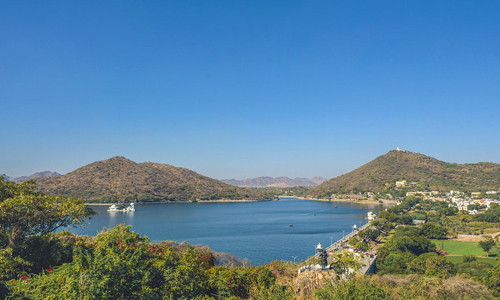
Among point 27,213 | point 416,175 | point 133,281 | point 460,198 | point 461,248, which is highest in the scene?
point 416,175

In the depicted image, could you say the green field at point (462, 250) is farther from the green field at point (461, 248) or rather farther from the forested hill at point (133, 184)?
the forested hill at point (133, 184)

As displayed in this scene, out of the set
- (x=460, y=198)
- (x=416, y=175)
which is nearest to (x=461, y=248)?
(x=460, y=198)

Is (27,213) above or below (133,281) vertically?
above

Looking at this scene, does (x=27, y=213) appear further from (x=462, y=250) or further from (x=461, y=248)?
(x=461, y=248)

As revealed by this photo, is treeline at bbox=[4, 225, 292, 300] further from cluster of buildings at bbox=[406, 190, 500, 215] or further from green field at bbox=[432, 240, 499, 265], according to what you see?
cluster of buildings at bbox=[406, 190, 500, 215]

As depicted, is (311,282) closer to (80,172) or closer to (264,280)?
(264,280)

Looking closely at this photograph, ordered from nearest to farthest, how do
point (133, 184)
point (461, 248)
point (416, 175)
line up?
point (461, 248) < point (133, 184) < point (416, 175)

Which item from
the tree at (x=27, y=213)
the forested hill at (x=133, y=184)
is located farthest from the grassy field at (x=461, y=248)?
the forested hill at (x=133, y=184)
